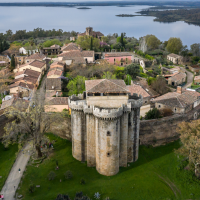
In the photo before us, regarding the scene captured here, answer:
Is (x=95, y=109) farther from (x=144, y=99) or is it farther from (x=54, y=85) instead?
(x=54, y=85)

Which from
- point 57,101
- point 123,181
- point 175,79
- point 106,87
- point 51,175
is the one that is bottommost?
point 123,181

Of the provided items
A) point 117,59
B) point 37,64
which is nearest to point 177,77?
point 117,59

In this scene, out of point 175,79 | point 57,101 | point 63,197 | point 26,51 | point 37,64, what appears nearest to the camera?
point 63,197

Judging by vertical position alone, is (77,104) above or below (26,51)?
above

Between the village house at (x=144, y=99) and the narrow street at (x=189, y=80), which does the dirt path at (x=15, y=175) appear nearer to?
the village house at (x=144, y=99)

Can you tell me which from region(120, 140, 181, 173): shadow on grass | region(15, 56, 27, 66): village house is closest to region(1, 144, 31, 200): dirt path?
region(120, 140, 181, 173): shadow on grass

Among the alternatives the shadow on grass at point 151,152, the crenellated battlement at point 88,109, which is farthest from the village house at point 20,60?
the crenellated battlement at point 88,109
